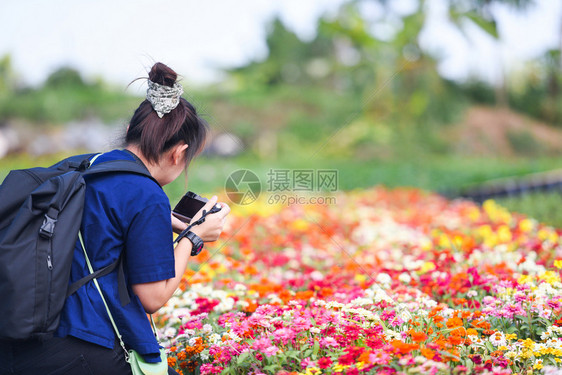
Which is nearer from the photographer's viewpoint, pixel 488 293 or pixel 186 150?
pixel 186 150

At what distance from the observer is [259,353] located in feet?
5.70

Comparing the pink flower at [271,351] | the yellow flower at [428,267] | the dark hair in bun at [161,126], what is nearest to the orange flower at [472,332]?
the pink flower at [271,351]

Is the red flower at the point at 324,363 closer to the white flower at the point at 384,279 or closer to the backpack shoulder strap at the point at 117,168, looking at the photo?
the backpack shoulder strap at the point at 117,168

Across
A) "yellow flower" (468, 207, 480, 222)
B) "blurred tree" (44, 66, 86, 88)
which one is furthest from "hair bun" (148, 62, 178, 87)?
"blurred tree" (44, 66, 86, 88)

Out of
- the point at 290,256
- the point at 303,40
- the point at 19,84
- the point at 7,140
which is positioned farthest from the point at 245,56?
the point at 290,256

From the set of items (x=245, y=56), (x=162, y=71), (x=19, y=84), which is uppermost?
(x=245, y=56)

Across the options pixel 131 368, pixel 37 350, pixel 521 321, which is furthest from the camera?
pixel 521 321

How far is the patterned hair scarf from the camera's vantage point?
1.56m

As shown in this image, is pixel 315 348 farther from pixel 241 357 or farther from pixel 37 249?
pixel 37 249

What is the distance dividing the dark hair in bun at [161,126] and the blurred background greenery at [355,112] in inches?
210

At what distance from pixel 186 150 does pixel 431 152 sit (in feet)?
46.8

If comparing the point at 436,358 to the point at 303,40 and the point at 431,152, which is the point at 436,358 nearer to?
the point at 431,152

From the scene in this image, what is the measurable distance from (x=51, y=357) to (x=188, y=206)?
67 cm

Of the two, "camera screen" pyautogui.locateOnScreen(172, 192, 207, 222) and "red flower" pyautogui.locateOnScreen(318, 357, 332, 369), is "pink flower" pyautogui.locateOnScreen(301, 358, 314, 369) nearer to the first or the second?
"red flower" pyautogui.locateOnScreen(318, 357, 332, 369)
